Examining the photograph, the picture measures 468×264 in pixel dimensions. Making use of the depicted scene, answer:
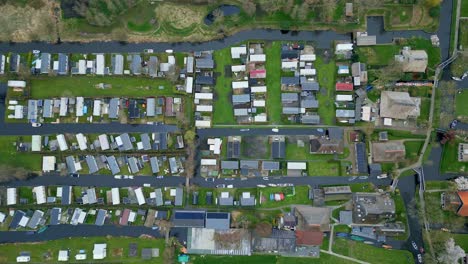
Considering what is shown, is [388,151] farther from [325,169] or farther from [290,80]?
[290,80]

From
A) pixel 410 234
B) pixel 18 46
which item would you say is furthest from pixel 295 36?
pixel 18 46

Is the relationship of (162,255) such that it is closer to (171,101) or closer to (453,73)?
(171,101)

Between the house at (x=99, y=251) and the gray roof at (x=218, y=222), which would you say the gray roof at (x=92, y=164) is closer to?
the house at (x=99, y=251)

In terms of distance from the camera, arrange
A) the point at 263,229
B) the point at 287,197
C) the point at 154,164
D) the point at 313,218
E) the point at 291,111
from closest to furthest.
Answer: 1. the point at 263,229
2. the point at 313,218
3. the point at 287,197
4. the point at 154,164
5. the point at 291,111

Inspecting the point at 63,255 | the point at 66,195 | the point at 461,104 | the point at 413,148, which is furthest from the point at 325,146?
the point at 63,255

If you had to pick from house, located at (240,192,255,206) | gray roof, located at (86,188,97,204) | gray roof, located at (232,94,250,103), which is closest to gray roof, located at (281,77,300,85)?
gray roof, located at (232,94,250,103)

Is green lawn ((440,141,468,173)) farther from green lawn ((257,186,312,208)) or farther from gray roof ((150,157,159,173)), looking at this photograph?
gray roof ((150,157,159,173))
